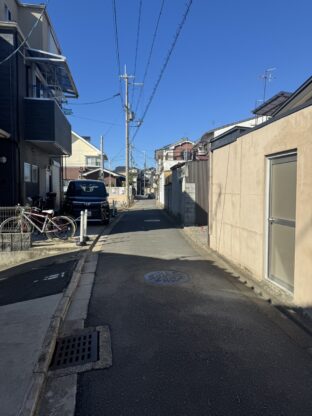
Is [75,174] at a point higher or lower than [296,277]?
higher

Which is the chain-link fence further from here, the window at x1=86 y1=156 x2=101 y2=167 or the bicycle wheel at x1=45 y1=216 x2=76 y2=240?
the window at x1=86 y1=156 x2=101 y2=167

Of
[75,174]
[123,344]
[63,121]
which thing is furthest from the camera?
[75,174]

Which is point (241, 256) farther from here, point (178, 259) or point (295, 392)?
point (295, 392)

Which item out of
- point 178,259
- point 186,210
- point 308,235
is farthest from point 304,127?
point 186,210

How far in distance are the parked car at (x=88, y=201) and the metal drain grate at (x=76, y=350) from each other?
37.9ft

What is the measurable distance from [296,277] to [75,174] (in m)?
47.4

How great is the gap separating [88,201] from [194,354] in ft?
42.2

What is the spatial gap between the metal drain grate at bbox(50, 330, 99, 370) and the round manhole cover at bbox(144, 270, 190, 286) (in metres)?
2.33

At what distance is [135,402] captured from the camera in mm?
3008

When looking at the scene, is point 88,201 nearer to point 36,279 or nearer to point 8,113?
point 8,113

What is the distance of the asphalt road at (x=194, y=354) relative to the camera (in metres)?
2.99

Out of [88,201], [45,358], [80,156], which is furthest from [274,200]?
[80,156]

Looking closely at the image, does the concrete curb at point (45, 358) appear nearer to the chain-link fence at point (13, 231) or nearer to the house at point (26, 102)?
the chain-link fence at point (13, 231)

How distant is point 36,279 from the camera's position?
7277 mm
